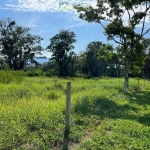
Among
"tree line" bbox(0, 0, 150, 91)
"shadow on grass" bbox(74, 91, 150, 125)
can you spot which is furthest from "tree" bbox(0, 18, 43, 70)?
"shadow on grass" bbox(74, 91, 150, 125)

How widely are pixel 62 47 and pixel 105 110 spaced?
45340 mm

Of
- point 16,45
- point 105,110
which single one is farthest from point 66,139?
point 16,45

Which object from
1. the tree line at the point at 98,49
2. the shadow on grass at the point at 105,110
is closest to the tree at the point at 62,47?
the tree line at the point at 98,49

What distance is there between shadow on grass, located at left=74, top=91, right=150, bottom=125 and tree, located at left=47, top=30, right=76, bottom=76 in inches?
1715

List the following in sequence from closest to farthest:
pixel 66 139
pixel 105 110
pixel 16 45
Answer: pixel 66 139
pixel 105 110
pixel 16 45

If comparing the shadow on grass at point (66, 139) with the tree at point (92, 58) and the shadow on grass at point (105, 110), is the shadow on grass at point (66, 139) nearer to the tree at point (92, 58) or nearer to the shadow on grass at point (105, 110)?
the shadow on grass at point (105, 110)

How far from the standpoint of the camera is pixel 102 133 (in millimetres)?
5473

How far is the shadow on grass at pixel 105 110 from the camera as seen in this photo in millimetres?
7504

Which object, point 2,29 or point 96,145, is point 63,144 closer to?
point 96,145

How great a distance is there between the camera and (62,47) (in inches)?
2083

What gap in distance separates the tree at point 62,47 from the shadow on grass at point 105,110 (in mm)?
43566

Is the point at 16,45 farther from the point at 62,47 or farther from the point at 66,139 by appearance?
the point at 66,139

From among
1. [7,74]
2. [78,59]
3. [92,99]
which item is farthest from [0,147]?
[78,59]

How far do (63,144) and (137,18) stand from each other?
1455 centimetres
